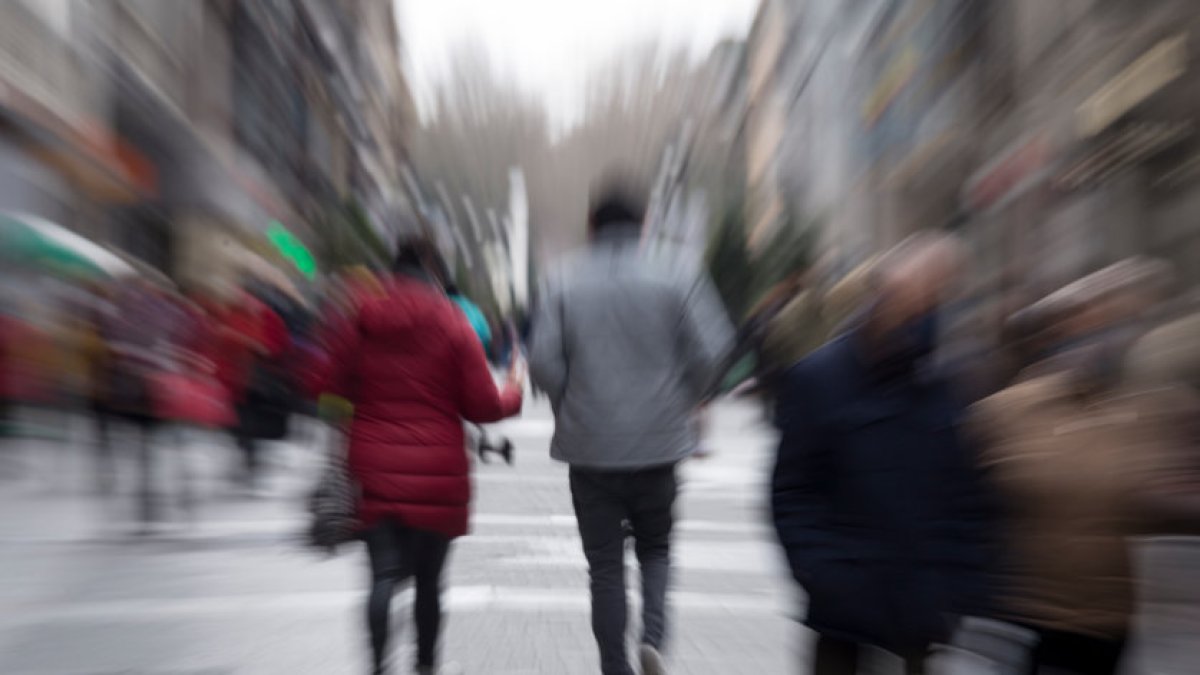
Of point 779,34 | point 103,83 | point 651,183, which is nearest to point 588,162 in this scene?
point 651,183

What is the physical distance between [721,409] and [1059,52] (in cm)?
1447

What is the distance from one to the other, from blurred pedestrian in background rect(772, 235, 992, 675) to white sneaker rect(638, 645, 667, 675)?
1490mm

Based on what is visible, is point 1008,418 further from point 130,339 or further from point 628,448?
point 130,339

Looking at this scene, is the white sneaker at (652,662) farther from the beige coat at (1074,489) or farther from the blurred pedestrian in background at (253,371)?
the blurred pedestrian in background at (253,371)

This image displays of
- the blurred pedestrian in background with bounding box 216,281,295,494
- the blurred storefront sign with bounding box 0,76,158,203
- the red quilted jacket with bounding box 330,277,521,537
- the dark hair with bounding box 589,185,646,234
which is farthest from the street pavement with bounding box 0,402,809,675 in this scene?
the blurred storefront sign with bounding box 0,76,158,203

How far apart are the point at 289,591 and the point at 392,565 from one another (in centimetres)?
275

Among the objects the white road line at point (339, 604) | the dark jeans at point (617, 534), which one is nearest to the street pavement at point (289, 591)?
the white road line at point (339, 604)

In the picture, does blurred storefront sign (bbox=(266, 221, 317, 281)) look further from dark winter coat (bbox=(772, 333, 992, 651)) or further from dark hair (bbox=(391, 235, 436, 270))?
dark winter coat (bbox=(772, 333, 992, 651))

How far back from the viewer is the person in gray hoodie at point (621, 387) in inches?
174

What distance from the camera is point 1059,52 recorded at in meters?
17.0

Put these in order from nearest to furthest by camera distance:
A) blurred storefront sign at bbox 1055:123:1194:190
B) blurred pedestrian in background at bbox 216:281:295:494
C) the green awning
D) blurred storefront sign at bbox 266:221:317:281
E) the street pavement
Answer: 1. the street pavement
2. blurred pedestrian in background at bbox 216:281:295:494
3. the green awning
4. blurred storefront sign at bbox 1055:123:1194:190
5. blurred storefront sign at bbox 266:221:317:281

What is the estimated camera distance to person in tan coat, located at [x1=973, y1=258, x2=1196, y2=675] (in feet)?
9.76

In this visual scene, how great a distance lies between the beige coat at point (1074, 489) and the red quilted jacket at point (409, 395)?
1816 millimetres

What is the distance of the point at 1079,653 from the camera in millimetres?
3182
